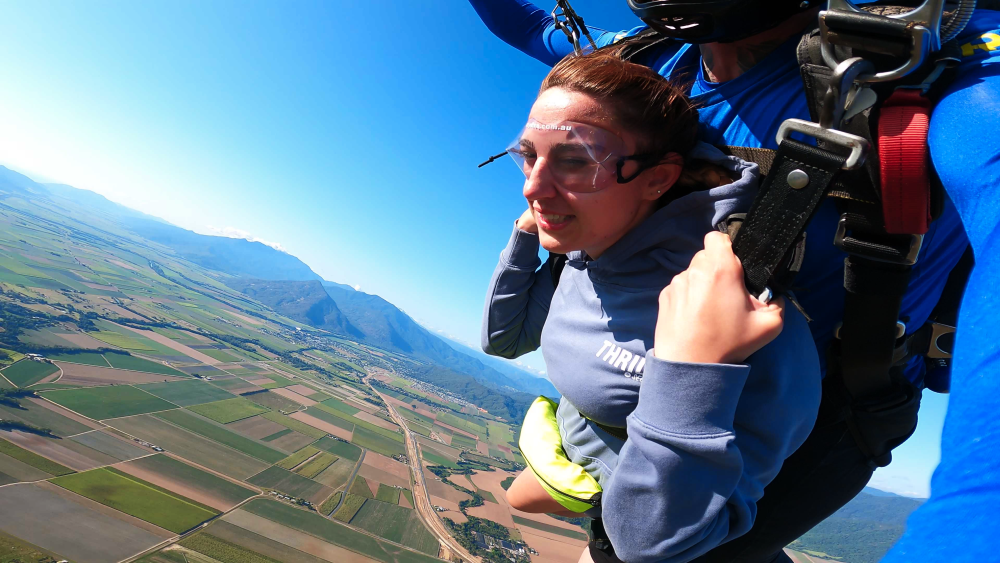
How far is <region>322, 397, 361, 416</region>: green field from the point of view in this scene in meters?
57.4

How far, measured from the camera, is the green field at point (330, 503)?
1357 inches

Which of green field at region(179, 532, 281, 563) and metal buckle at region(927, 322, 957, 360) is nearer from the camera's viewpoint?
metal buckle at region(927, 322, 957, 360)

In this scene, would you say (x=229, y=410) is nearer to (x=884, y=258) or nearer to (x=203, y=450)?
(x=203, y=450)

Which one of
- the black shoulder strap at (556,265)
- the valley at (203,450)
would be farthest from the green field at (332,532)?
the black shoulder strap at (556,265)

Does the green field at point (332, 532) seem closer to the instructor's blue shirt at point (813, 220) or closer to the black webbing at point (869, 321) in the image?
the black webbing at point (869, 321)

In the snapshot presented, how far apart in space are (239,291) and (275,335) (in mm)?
68485

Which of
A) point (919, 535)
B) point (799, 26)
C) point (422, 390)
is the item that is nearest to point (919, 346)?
point (799, 26)

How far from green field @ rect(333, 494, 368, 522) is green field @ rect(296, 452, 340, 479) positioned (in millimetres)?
4011

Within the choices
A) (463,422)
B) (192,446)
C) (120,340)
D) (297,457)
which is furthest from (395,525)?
(463,422)

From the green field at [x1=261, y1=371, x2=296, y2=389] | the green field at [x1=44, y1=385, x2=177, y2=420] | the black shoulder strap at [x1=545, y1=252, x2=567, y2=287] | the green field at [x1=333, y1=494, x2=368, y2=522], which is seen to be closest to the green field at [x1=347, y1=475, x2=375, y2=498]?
the green field at [x1=333, y1=494, x2=368, y2=522]

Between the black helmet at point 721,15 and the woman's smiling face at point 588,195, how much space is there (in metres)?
0.33

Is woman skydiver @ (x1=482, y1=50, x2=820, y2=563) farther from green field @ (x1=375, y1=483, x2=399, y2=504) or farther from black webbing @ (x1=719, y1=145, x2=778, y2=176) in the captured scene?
green field @ (x1=375, y1=483, x2=399, y2=504)

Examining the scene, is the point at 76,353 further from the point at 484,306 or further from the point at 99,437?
the point at 484,306

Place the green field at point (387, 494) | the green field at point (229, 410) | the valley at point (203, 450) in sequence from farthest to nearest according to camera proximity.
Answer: the green field at point (229, 410)
the green field at point (387, 494)
the valley at point (203, 450)
